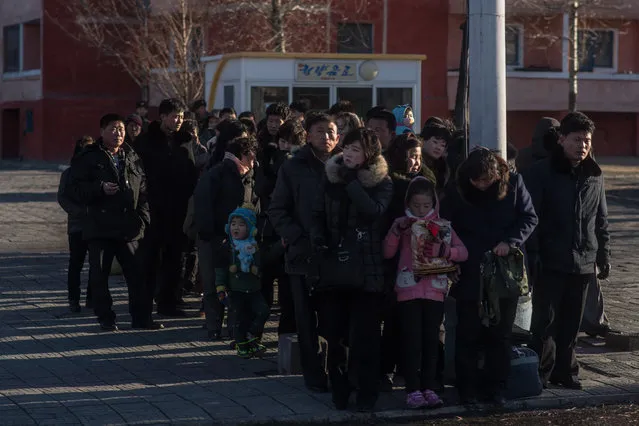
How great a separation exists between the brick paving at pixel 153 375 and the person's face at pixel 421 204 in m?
1.28

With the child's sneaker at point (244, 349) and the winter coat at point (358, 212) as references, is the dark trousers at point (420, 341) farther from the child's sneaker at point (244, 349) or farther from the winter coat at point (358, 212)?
the child's sneaker at point (244, 349)

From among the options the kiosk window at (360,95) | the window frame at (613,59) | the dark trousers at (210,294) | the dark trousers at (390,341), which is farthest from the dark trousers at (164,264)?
the window frame at (613,59)

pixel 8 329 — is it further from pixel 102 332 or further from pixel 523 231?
pixel 523 231

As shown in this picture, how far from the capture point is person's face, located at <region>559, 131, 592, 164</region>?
28.6 feet

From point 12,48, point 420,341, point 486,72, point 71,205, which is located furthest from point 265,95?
point 12,48

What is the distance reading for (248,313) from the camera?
10250 mm

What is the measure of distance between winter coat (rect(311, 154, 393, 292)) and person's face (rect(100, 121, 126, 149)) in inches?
134

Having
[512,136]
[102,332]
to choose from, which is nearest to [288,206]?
[102,332]

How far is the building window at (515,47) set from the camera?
41.7m

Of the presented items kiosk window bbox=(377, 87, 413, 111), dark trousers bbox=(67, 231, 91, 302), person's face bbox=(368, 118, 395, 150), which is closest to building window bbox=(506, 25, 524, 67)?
kiosk window bbox=(377, 87, 413, 111)

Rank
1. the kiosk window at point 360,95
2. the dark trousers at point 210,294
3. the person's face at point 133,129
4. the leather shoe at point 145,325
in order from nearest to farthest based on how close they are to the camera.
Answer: the dark trousers at point 210,294, the leather shoe at point 145,325, the person's face at point 133,129, the kiosk window at point 360,95

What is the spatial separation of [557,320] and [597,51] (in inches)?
1407

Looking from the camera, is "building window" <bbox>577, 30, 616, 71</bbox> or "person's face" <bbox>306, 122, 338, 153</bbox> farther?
"building window" <bbox>577, 30, 616, 71</bbox>

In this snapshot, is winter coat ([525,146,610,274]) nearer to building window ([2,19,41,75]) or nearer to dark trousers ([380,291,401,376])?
dark trousers ([380,291,401,376])
